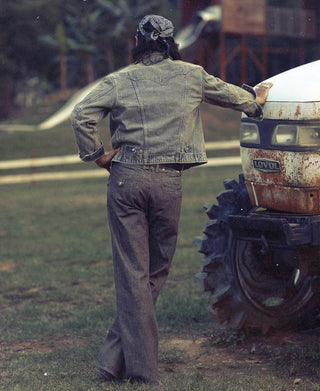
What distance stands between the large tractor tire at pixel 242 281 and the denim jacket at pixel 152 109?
84 centimetres

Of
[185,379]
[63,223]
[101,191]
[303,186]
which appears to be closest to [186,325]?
[185,379]

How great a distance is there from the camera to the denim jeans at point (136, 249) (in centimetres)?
414

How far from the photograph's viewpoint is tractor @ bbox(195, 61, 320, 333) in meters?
4.28

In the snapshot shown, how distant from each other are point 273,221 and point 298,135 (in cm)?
54

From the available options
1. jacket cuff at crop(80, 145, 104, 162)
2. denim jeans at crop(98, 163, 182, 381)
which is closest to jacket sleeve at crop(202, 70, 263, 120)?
denim jeans at crop(98, 163, 182, 381)

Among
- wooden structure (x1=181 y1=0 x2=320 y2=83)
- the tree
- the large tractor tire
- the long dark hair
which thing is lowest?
the large tractor tire

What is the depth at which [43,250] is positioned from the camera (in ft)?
30.8

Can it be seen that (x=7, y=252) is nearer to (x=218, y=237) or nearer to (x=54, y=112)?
(x=218, y=237)

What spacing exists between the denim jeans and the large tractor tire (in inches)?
29.1

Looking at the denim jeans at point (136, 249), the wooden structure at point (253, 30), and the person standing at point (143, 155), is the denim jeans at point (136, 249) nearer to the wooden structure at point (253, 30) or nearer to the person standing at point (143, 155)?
the person standing at point (143, 155)

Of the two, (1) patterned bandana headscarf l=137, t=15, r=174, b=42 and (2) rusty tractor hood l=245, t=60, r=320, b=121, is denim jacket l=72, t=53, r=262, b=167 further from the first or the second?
(2) rusty tractor hood l=245, t=60, r=320, b=121

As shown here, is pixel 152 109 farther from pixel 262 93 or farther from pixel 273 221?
pixel 273 221

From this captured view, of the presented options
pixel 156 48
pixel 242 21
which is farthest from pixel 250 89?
pixel 242 21

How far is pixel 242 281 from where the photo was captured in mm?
5012
